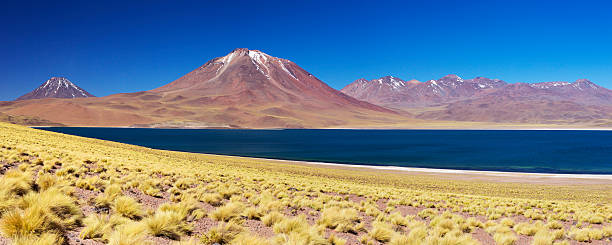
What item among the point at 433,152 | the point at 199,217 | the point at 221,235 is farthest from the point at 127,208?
the point at 433,152

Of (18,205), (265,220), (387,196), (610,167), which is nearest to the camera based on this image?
(18,205)

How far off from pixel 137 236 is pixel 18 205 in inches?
97.9

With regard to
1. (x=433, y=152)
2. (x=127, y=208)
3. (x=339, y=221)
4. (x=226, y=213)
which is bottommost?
(x=339, y=221)

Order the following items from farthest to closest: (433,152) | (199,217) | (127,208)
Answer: (433,152) < (199,217) < (127,208)

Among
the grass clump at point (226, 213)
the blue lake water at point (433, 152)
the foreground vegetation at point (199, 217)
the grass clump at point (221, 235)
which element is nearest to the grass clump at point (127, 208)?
the foreground vegetation at point (199, 217)

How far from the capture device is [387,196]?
1655 centimetres

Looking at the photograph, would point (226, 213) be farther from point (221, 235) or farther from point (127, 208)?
point (127, 208)

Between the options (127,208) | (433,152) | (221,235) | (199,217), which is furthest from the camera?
(433,152)

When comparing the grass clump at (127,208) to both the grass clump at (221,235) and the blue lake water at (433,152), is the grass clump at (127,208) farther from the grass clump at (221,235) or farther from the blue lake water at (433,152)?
the blue lake water at (433,152)

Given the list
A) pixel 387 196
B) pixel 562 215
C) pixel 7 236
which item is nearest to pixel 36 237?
pixel 7 236

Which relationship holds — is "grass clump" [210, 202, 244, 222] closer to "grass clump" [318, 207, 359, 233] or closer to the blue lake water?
"grass clump" [318, 207, 359, 233]

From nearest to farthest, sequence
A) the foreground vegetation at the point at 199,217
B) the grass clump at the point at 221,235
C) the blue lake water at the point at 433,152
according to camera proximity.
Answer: the foreground vegetation at the point at 199,217, the grass clump at the point at 221,235, the blue lake water at the point at 433,152

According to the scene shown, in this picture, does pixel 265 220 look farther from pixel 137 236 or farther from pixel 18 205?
pixel 18 205

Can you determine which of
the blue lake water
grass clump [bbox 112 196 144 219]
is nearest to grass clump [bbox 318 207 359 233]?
grass clump [bbox 112 196 144 219]
